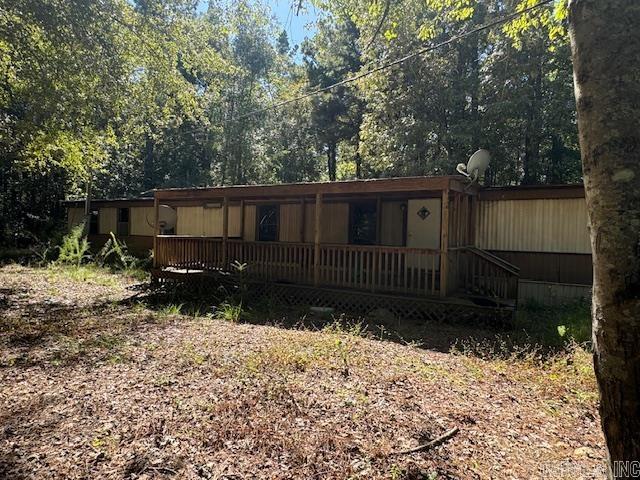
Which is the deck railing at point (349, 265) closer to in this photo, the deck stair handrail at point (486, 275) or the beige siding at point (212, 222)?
the deck stair handrail at point (486, 275)

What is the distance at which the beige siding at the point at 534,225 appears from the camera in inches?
369

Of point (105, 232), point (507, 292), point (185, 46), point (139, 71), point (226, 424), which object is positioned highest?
point (185, 46)

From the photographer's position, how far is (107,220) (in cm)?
1864

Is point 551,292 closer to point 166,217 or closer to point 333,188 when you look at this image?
point 333,188

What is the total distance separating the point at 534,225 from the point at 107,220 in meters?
17.5

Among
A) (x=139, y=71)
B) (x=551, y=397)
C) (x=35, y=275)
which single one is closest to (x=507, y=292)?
(x=551, y=397)

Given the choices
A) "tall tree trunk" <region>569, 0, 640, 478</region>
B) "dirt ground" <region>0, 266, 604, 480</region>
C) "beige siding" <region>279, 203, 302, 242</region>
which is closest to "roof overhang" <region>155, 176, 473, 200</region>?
"beige siding" <region>279, 203, 302, 242</region>

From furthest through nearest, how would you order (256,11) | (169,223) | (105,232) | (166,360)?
(105,232) → (169,223) → (256,11) → (166,360)

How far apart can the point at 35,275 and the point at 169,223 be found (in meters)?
4.38

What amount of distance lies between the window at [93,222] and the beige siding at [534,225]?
56.1ft

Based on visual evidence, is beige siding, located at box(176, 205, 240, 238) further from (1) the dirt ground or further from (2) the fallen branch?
(2) the fallen branch

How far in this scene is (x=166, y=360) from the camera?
528 cm

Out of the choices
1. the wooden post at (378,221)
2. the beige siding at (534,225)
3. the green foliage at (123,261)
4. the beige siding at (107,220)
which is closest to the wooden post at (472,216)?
the beige siding at (534,225)

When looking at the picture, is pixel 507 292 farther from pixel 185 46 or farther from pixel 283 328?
pixel 185 46
